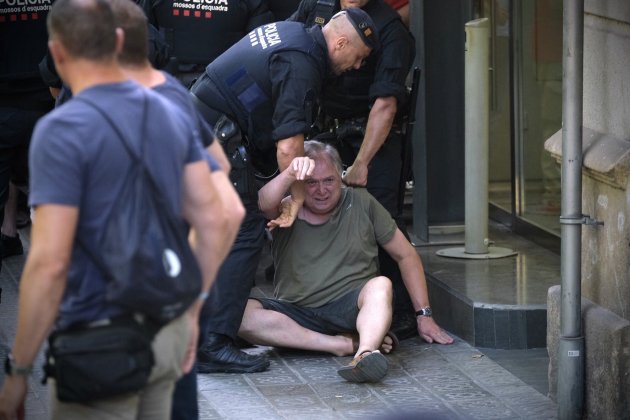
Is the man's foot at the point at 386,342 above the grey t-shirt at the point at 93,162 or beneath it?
beneath

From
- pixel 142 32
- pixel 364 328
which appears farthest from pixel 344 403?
pixel 142 32

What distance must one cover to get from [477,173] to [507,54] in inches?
55.4

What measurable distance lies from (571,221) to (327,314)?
61.5 inches

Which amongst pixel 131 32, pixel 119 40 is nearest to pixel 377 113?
pixel 131 32

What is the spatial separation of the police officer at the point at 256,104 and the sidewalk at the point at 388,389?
202 mm

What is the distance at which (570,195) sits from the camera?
485 centimetres

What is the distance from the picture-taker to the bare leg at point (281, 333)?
19.7 feet

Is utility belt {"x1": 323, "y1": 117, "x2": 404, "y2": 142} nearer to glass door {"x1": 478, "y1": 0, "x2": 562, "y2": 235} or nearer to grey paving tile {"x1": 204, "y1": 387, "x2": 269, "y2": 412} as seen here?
glass door {"x1": 478, "y1": 0, "x2": 562, "y2": 235}

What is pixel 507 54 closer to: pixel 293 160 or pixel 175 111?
pixel 293 160

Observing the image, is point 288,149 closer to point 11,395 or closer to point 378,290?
point 378,290

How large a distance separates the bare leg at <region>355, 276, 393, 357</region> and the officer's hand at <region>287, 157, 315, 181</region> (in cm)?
66

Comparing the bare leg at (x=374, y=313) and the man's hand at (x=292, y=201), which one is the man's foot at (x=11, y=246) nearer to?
the man's hand at (x=292, y=201)

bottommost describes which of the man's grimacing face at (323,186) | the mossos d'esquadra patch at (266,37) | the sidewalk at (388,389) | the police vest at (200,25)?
the sidewalk at (388,389)

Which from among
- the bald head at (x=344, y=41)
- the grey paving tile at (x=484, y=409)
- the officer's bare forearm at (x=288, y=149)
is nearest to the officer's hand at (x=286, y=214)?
the officer's bare forearm at (x=288, y=149)
